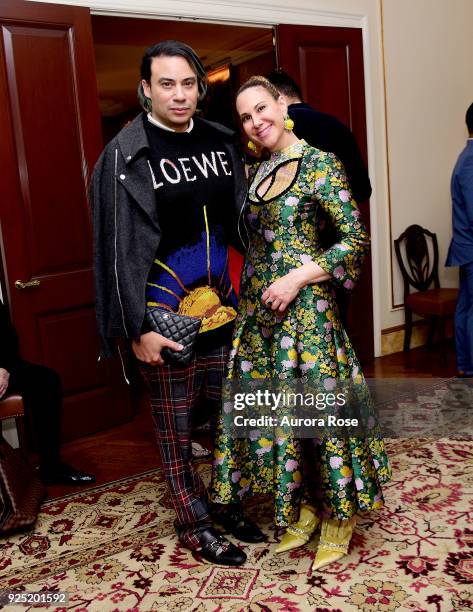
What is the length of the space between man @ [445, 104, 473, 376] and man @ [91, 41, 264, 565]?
2.34 metres

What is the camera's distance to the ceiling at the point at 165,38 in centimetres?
525

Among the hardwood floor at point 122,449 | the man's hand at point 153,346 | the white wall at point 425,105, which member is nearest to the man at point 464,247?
the hardwood floor at point 122,449

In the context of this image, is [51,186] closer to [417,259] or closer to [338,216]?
[338,216]

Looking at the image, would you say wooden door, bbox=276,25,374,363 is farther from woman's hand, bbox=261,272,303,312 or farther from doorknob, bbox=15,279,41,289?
woman's hand, bbox=261,272,303,312

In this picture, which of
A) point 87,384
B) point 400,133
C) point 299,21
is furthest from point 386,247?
point 87,384

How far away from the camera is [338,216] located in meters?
1.98

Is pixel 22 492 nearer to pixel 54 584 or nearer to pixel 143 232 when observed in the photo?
pixel 54 584

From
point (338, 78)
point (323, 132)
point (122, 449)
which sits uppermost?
point (338, 78)

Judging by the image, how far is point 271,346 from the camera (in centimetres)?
210

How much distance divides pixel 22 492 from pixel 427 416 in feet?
6.63

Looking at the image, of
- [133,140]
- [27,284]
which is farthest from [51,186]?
[133,140]

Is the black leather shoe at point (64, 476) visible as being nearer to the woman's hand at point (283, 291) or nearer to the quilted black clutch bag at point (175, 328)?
the quilted black clutch bag at point (175, 328)

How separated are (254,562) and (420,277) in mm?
3255

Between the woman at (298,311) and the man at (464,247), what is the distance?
225cm
